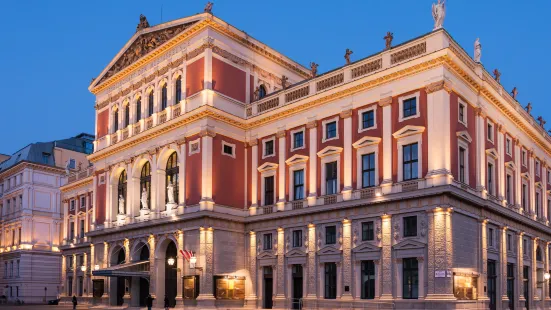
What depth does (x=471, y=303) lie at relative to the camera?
1435 inches

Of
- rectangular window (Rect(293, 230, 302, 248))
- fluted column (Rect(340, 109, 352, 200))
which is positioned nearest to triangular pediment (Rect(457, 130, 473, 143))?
fluted column (Rect(340, 109, 352, 200))

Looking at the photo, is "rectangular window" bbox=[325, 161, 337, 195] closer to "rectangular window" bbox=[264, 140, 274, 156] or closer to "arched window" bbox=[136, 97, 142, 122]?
"rectangular window" bbox=[264, 140, 274, 156]

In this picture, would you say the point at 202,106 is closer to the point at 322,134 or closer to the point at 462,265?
the point at 322,134

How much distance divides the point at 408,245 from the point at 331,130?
10.5 metres

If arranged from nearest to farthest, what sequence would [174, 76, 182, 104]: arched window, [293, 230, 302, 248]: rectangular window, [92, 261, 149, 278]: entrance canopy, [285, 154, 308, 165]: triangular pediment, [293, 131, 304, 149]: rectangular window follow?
1. [293, 230, 302, 248]: rectangular window
2. [285, 154, 308, 165]: triangular pediment
3. [293, 131, 304, 149]: rectangular window
4. [92, 261, 149, 278]: entrance canopy
5. [174, 76, 182, 104]: arched window

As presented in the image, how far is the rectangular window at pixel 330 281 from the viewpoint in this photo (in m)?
41.8

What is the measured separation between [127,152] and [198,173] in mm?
11308

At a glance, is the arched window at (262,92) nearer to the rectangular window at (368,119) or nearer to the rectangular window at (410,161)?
the rectangular window at (368,119)

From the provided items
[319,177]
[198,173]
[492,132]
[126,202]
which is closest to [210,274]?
[198,173]

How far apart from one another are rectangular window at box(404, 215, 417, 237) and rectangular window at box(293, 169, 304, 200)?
966 cm

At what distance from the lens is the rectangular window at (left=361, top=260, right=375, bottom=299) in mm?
39394

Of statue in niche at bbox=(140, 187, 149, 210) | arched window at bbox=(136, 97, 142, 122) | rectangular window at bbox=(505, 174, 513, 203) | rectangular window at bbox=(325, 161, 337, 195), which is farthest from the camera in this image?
arched window at bbox=(136, 97, 142, 122)

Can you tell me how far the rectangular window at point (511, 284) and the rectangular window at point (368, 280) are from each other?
9.97 meters

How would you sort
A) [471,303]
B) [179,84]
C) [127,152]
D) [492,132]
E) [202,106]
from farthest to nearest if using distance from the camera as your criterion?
[127,152]
[179,84]
[202,106]
[492,132]
[471,303]
